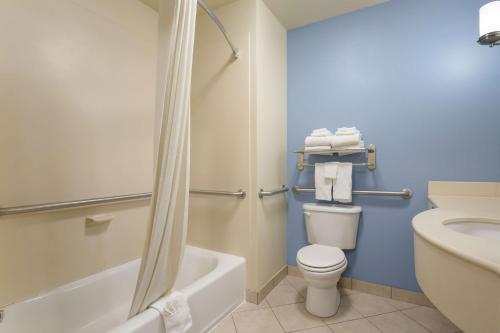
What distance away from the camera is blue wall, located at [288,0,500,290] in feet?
5.05

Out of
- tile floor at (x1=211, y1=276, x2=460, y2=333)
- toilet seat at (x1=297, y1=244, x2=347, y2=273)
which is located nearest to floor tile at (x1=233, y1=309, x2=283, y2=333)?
tile floor at (x1=211, y1=276, x2=460, y2=333)

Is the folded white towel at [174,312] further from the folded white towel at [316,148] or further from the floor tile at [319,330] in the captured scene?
the folded white towel at [316,148]

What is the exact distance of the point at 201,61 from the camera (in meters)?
1.96

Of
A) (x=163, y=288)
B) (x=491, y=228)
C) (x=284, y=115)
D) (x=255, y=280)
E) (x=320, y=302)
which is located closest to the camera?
(x=491, y=228)

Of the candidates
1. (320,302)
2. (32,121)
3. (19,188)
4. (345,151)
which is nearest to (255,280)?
(320,302)

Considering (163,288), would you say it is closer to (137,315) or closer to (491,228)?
(137,315)

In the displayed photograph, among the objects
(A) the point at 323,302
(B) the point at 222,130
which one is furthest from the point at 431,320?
(B) the point at 222,130

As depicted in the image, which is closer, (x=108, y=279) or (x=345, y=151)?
(x=108, y=279)

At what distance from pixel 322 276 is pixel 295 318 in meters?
0.37

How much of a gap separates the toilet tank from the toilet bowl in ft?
0.51

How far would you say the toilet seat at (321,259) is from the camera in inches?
58.3

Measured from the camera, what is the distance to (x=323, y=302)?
5.11 feet

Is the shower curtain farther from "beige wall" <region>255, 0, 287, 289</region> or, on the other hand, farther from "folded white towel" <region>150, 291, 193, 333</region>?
"beige wall" <region>255, 0, 287, 289</region>

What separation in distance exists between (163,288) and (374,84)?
1982mm
